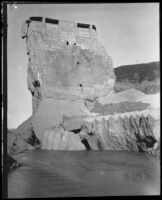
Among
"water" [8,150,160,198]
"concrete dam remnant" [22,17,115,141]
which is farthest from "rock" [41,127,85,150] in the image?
"water" [8,150,160,198]

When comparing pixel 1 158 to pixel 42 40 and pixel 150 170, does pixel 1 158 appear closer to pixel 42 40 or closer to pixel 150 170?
pixel 150 170

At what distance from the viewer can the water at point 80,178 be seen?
14.3 feet

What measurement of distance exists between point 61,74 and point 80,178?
6652 millimetres

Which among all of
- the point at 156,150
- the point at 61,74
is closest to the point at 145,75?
the point at 61,74

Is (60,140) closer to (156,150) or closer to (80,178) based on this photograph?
(156,150)

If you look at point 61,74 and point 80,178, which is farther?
point 61,74

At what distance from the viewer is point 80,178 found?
18.0 ft

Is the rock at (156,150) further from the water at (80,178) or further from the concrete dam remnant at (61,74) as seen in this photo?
the concrete dam remnant at (61,74)

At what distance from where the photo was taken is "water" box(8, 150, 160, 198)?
4370mm

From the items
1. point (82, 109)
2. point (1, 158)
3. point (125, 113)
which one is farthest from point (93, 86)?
point (1, 158)

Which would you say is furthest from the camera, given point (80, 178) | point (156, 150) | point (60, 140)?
point (60, 140)

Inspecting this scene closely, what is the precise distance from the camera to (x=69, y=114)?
11969 mm

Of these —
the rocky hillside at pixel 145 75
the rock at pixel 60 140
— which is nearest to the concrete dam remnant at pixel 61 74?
the rock at pixel 60 140

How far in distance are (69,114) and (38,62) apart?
238cm
